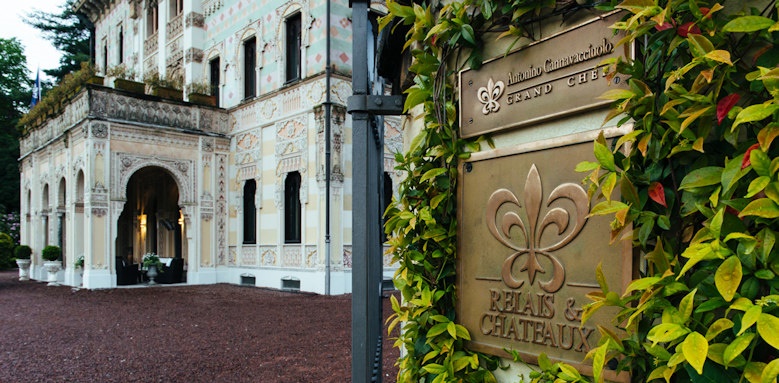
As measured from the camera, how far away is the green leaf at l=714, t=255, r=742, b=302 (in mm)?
1400

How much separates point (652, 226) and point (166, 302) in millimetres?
14527

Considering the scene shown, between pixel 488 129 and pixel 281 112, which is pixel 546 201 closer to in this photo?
pixel 488 129

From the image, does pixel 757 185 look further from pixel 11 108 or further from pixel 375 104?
pixel 11 108

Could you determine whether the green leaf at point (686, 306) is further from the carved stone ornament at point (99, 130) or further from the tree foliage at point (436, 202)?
the carved stone ornament at point (99, 130)

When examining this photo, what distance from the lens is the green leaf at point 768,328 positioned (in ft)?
4.24

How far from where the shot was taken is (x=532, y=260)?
6.99 feet

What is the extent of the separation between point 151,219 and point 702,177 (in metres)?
26.7

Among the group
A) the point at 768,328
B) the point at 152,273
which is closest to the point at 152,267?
the point at 152,273

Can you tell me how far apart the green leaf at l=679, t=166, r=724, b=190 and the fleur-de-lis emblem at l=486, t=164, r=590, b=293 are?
14.8 inches

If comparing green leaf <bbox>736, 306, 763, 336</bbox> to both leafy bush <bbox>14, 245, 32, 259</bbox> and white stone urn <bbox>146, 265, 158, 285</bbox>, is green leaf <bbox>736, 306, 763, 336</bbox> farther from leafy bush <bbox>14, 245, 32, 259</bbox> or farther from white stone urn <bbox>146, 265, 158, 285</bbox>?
leafy bush <bbox>14, 245, 32, 259</bbox>

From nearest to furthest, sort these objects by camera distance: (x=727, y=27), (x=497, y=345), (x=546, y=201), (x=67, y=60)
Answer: (x=727, y=27), (x=546, y=201), (x=497, y=345), (x=67, y=60)

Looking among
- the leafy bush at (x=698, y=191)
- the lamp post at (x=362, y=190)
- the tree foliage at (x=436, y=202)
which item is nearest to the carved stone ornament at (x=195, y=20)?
the lamp post at (x=362, y=190)

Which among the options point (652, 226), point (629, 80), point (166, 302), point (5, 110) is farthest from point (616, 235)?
point (5, 110)

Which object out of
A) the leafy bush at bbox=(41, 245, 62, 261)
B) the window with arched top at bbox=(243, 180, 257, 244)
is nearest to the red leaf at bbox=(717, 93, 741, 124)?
the window with arched top at bbox=(243, 180, 257, 244)
